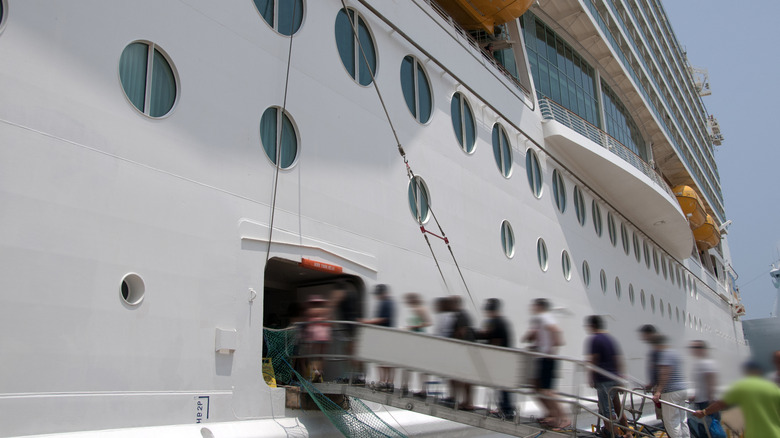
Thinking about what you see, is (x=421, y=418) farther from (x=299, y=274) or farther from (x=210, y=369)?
(x=210, y=369)

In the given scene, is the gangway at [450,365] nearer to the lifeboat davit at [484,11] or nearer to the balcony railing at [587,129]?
the lifeboat davit at [484,11]

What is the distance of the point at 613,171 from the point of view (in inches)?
798

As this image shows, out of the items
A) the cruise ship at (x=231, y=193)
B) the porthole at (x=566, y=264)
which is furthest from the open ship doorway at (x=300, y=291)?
the porthole at (x=566, y=264)

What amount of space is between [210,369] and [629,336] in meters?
18.3

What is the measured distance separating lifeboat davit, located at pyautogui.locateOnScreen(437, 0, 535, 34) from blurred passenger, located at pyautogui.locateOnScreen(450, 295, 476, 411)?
10847 mm

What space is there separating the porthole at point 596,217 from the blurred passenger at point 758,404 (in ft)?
52.4

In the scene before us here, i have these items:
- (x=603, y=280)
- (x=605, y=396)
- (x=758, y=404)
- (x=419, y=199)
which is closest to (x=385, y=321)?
(x=605, y=396)

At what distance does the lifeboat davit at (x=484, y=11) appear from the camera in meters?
16.3

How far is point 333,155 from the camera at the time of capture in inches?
373

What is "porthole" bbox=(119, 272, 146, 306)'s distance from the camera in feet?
21.1

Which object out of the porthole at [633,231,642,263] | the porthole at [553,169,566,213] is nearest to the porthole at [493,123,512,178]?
the porthole at [553,169,566,213]

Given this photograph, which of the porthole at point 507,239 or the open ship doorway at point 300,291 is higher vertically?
the porthole at point 507,239

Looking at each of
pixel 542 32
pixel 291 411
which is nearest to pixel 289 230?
pixel 291 411

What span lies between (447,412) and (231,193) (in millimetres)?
3687
